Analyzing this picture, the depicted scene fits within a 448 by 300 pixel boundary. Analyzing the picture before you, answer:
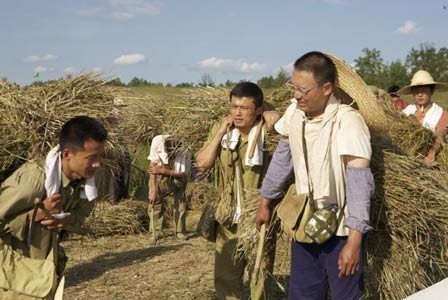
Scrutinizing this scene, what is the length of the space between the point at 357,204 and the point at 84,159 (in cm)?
141

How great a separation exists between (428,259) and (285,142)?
1.07 m

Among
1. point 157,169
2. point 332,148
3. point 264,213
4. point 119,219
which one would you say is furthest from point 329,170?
point 119,219

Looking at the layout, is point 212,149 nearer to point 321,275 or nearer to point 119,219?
point 321,275

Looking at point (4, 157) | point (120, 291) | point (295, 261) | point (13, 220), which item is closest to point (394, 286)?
point (295, 261)

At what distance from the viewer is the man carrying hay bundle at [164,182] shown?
314 inches

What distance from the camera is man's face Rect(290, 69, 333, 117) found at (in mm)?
2838

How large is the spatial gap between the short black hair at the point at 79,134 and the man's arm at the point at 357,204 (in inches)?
51.1

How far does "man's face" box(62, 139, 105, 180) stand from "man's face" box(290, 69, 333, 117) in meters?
1.07

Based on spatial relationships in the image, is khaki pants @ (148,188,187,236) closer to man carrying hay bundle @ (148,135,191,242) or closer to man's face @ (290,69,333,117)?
man carrying hay bundle @ (148,135,191,242)

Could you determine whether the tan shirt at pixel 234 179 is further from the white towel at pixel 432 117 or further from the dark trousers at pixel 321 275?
the white towel at pixel 432 117

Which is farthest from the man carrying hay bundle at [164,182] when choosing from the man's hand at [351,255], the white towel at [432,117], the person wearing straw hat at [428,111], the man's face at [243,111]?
the man's hand at [351,255]

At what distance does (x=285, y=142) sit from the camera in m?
3.29

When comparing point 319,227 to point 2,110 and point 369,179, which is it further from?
point 2,110

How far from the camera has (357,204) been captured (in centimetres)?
272
